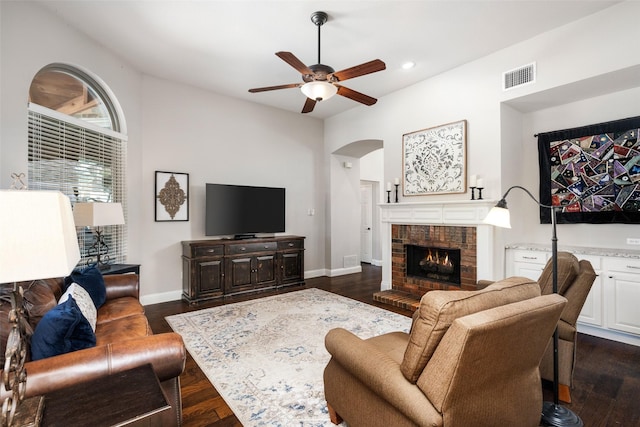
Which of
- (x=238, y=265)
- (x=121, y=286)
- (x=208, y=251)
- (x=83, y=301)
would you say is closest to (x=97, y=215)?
(x=121, y=286)

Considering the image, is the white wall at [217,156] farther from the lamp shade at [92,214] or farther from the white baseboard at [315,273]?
the lamp shade at [92,214]

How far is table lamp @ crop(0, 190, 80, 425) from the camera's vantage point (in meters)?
0.89

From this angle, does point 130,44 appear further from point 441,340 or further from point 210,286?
point 441,340

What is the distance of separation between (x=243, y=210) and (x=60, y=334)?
11.5 ft

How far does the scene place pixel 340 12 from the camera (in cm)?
297

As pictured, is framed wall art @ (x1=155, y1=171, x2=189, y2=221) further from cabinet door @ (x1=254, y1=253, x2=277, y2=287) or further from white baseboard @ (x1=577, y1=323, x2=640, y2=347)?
white baseboard @ (x1=577, y1=323, x2=640, y2=347)

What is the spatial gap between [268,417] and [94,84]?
4041 mm

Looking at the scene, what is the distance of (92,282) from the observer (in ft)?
8.66

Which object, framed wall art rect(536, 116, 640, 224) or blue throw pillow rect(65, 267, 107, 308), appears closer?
blue throw pillow rect(65, 267, 107, 308)

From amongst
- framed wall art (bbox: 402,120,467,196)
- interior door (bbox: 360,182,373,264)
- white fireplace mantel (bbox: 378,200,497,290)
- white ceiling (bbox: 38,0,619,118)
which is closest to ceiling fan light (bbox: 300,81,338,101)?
white ceiling (bbox: 38,0,619,118)

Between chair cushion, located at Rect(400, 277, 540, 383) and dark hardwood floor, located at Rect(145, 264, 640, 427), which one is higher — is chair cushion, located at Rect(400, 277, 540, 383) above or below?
above

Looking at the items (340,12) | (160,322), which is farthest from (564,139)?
(160,322)

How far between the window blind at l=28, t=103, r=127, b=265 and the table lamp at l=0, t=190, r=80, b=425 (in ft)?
8.26

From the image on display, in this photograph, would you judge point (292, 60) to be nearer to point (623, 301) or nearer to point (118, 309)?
point (118, 309)
